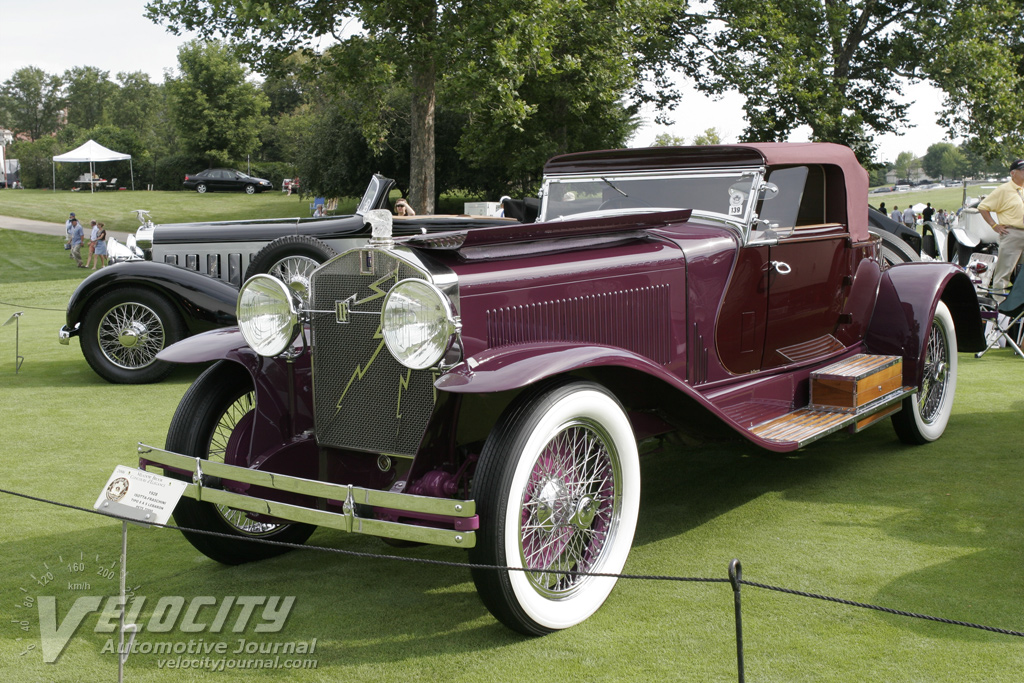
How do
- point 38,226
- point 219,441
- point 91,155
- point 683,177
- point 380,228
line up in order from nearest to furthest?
point 380,228 → point 219,441 → point 683,177 → point 38,226 → point 91,155

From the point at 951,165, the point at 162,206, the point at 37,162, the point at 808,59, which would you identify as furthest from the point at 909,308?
the point at 951,165

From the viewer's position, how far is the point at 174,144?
2233 inches

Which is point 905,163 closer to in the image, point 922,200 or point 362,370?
point 922,200

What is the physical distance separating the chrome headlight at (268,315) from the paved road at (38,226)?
25291mm

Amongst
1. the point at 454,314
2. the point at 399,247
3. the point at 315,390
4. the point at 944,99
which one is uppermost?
the point at 944,99

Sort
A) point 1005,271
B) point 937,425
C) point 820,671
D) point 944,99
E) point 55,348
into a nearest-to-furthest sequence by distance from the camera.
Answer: point 820,671, point 937,425, point 1005,271, point 55,348, point 944,99

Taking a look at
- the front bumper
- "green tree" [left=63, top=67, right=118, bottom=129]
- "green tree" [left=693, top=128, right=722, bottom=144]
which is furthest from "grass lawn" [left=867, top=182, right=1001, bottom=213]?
"green tree" [left=63, top=67, right=118, bottom=129]

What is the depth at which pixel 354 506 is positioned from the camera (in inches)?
111

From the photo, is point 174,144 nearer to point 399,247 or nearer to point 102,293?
point 102,293

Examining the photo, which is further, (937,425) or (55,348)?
(55,348)

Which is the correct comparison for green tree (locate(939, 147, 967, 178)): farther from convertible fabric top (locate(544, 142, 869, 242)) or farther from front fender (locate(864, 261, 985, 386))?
convertible fabric top (locate(544, 142, 869, 242))

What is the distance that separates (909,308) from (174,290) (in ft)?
20.6

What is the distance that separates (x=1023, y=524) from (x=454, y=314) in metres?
2.89

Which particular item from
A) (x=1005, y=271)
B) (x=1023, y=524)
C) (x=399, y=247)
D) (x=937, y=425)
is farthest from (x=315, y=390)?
(x=1005, y=271)
